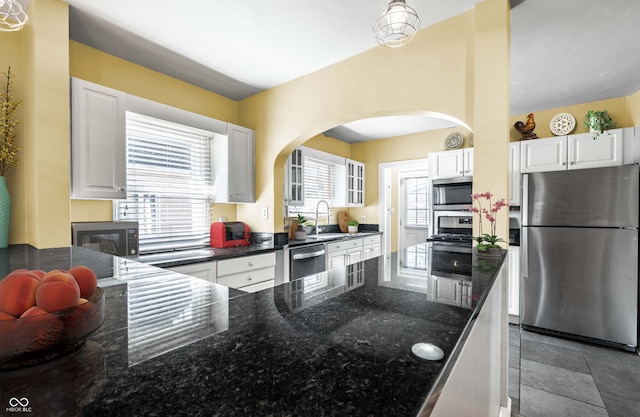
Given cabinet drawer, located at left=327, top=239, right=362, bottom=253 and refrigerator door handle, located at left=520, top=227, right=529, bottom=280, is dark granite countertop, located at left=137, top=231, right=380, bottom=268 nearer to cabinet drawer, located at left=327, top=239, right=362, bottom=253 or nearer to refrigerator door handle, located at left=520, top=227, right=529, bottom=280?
cabinet drawer, located at left=327, top=239, right=362, bottom=253

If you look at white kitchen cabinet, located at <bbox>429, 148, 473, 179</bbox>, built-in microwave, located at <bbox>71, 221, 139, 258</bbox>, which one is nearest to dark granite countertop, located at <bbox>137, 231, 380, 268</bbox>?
built-in microwave, located at <bbox>71, 221, 139, 258</bbox>

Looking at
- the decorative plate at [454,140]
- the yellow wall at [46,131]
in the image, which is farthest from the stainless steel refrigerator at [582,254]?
the yellow wall at [46,131]

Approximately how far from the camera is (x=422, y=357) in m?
0.45

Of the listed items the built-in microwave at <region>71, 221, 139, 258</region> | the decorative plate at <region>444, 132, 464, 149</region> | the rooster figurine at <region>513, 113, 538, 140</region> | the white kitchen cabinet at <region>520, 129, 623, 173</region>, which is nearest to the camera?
the built-in microwave at <region>71, 221, 139, 258</region>

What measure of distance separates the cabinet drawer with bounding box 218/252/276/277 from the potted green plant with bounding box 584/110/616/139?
3.60m

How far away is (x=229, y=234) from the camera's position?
3137mm

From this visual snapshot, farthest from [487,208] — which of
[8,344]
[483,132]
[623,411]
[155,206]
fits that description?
[155,206]

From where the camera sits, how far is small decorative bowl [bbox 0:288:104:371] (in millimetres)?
397

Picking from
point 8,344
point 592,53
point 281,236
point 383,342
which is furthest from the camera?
point 281,236

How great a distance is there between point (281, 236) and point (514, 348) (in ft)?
8.32

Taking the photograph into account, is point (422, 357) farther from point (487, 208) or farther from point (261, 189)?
point (261, 189)

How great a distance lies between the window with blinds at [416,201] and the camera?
5684 millimetres

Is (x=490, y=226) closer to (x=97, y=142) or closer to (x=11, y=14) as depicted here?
(x=97, y=142)

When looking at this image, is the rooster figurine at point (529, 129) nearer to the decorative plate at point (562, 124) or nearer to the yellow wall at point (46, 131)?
the decorative plate at point (562, 124)
